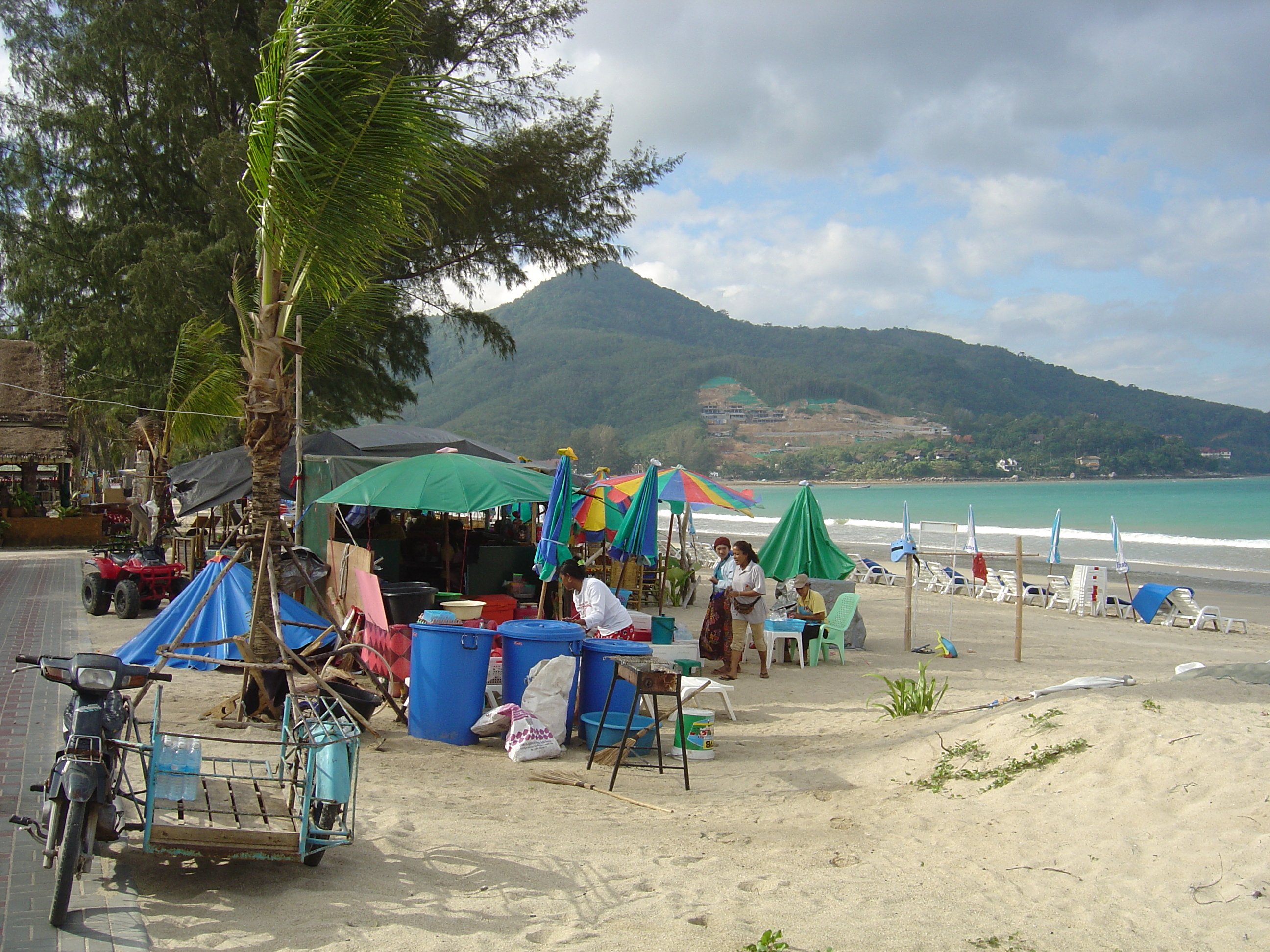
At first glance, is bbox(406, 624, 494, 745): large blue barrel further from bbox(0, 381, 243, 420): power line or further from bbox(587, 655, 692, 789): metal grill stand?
bbox(0, 381, 243, 420): power line

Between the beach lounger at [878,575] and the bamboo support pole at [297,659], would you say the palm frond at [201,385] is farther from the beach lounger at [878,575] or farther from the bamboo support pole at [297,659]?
the beach lounger at [878,575]

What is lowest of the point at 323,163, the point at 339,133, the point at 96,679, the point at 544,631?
the point at 544,631

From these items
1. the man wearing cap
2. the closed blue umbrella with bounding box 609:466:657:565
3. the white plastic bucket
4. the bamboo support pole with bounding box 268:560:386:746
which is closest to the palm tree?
the bamboo support pole with bounding box 268:560:386:746

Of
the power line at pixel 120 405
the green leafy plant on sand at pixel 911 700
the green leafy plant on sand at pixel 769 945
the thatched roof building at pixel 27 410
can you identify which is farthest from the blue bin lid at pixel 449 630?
the thatched roof building at pixel 27 410

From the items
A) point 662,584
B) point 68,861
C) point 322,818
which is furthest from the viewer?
point 662,584

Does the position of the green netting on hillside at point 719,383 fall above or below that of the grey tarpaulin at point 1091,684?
above

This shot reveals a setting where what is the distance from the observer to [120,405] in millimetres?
17875

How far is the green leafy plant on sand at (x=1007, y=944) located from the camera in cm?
346

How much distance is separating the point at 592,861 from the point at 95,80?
64.2 ft

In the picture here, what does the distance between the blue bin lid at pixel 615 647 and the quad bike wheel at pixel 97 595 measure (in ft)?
28.1

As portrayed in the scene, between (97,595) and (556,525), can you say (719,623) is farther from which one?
(97,595)

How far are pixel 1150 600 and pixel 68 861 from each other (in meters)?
17.8

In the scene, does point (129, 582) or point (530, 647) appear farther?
point (129, 582)

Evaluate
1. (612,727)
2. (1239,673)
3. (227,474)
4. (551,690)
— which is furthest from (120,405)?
(1239,673)
